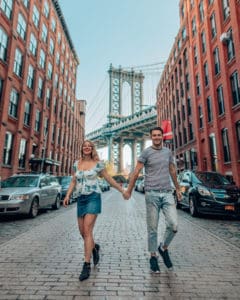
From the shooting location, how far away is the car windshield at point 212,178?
31.6 feet

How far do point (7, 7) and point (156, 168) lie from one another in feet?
70.5

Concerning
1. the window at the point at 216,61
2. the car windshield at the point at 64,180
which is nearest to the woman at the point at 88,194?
the car windshield at the point at 64,180

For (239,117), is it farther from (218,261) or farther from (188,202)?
(218,261)

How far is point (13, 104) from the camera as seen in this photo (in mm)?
19703

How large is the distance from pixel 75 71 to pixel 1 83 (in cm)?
2868

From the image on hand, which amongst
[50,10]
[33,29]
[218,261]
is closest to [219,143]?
[218,261]

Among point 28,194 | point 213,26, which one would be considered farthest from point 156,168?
point 213,26

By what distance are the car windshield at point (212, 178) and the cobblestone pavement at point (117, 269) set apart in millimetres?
4041

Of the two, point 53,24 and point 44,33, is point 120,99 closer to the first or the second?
point 53,24

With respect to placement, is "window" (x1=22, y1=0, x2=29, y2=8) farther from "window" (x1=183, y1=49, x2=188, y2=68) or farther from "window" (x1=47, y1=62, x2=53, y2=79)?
"window" (x1=183, y1=49, x2=188, y2=68)

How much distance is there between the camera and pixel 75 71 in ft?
146

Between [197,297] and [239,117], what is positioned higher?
[239,117]

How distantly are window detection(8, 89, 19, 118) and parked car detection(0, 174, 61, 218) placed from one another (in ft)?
33.8

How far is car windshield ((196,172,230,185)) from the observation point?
9.62 meters
